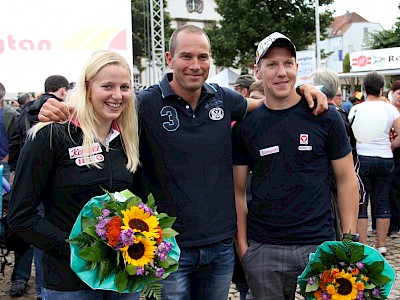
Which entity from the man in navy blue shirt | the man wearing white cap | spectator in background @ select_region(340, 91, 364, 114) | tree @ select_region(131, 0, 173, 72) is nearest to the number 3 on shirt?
the man in navy blue shirt

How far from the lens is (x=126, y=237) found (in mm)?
2062

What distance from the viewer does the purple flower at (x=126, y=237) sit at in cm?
206

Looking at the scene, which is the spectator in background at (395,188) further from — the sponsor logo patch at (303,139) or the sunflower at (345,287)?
the sunflower at (345,287)

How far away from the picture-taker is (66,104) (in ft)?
7.94

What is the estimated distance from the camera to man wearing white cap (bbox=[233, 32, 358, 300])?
2740 mm

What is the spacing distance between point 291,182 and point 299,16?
25283 mm

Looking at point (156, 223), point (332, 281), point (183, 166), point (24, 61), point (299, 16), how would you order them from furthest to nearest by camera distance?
point (299, 16)
point (24, 61)
point (183, 166)
point (332, 281)
point (156, 223)

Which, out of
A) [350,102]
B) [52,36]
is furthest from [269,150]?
[350,102]

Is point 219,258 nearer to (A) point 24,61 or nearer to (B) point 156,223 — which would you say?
(B) point 156,223

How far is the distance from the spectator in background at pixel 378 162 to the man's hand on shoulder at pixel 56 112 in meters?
4.17

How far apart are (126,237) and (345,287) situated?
115cm

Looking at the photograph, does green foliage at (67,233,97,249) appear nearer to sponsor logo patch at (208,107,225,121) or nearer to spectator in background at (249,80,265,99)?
sponsor logo patch at (208,107,225,121)

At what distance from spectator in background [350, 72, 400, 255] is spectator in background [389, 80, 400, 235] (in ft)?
1.77

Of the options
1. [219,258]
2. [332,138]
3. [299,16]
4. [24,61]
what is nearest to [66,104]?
[219,258]
